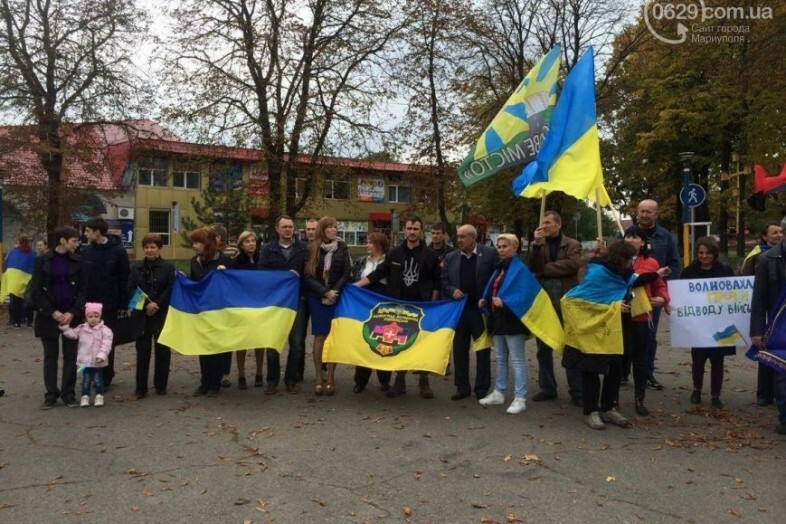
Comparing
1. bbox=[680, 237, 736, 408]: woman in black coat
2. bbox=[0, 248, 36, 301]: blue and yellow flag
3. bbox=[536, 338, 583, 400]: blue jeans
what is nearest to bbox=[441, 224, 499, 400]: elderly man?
bbox=[536, 338, 583, 400]: blue jeans

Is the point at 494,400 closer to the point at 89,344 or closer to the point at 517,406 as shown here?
the point at 517,406

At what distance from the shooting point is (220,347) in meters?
6.96

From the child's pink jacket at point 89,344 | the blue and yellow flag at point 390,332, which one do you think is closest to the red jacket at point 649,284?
the blue and yellow flag at point 390,332

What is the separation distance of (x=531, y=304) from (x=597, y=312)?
77cm

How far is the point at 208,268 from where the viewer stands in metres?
7.45

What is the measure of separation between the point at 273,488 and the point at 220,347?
9.63ft

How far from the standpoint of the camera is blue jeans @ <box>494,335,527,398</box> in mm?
6309

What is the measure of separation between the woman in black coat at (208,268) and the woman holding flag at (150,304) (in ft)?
1.18

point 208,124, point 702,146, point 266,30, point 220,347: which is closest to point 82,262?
point 220,347

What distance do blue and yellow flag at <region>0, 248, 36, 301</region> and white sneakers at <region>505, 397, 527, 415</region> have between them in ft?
35.9

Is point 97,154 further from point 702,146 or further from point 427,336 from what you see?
point 702,146

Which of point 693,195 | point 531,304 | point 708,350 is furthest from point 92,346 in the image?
point 693,195

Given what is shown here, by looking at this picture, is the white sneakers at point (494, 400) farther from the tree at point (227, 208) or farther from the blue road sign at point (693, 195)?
the tree at point (227, 208)

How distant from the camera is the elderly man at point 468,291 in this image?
22.1 feet
